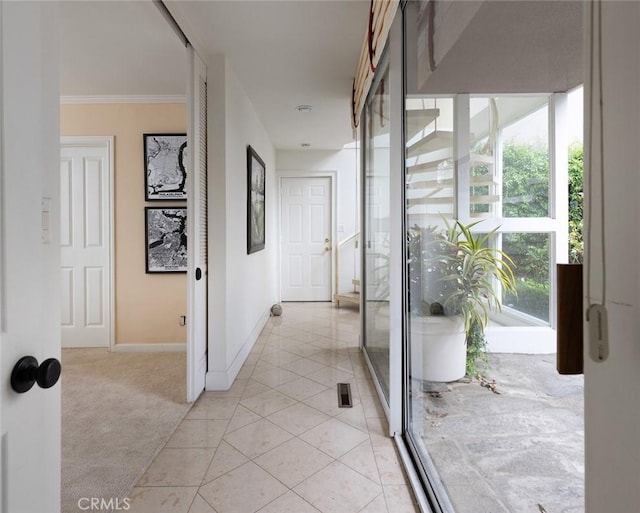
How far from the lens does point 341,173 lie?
5.50m

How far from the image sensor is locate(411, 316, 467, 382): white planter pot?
121 cm

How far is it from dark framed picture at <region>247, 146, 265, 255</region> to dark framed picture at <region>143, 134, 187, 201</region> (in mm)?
606

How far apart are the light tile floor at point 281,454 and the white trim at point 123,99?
252 cm

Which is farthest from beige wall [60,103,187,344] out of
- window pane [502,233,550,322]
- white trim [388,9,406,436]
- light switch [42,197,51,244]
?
window pane [502,233,550,322]

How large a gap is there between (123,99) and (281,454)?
10.8 ft

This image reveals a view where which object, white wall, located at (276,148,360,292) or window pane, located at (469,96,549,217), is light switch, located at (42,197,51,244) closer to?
window pane, located at (469,96,549,217)

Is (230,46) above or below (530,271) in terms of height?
above

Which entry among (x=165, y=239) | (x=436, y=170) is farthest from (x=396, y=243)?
(x=165, y=239)

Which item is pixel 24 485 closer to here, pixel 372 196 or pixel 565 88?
pixel 565 88

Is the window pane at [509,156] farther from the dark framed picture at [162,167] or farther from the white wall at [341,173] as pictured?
the white wall at [341,173]

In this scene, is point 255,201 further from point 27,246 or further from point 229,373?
point 27,246

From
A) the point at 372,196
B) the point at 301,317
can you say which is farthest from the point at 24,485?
the point at 301,317

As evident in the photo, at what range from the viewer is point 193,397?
7.42 ft

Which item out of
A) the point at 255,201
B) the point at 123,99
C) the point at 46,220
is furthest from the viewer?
the point at 255,201
